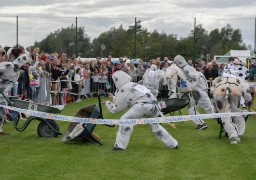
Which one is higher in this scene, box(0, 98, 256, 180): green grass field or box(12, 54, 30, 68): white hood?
box(12, 54, 30, 68): white hood

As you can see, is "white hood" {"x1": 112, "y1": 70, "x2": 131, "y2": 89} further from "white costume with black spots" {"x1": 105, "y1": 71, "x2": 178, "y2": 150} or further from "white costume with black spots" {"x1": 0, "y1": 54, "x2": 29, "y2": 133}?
"white costume with black spots" {"x1": 0, "y1": 54, "x2": 29, "y2": 133}

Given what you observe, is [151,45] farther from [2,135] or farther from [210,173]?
[210,173]

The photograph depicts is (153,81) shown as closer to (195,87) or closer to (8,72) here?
(195,87)

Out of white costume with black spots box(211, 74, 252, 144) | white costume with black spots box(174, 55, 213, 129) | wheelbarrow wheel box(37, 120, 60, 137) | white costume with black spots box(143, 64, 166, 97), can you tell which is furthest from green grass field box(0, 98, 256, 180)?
white costume with black spots box(143, 64, 166, 97)

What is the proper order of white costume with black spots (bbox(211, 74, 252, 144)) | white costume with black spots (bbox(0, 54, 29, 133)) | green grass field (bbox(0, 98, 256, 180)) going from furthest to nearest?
white costume with black spots (bbox(0, 54, 29, 133)), white costume with black spots (bbox(211, 74, 252, 144)), green grass field (bbox(0, 98, 256, 180))

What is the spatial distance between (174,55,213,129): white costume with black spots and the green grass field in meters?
1.77

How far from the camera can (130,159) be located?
1004 centimetres

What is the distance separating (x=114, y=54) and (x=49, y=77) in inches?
962

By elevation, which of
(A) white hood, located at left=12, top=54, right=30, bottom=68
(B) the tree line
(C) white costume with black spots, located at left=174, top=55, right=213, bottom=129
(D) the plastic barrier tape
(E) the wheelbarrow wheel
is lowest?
(E) the wheelbarrow wheel

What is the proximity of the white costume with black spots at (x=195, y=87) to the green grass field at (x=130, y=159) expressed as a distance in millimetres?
1771

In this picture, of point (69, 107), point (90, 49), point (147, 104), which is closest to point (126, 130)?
point (147, 104)

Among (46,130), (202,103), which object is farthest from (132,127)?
(202,103)

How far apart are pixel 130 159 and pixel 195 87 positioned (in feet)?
17.9

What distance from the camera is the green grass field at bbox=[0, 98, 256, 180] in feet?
28.9
